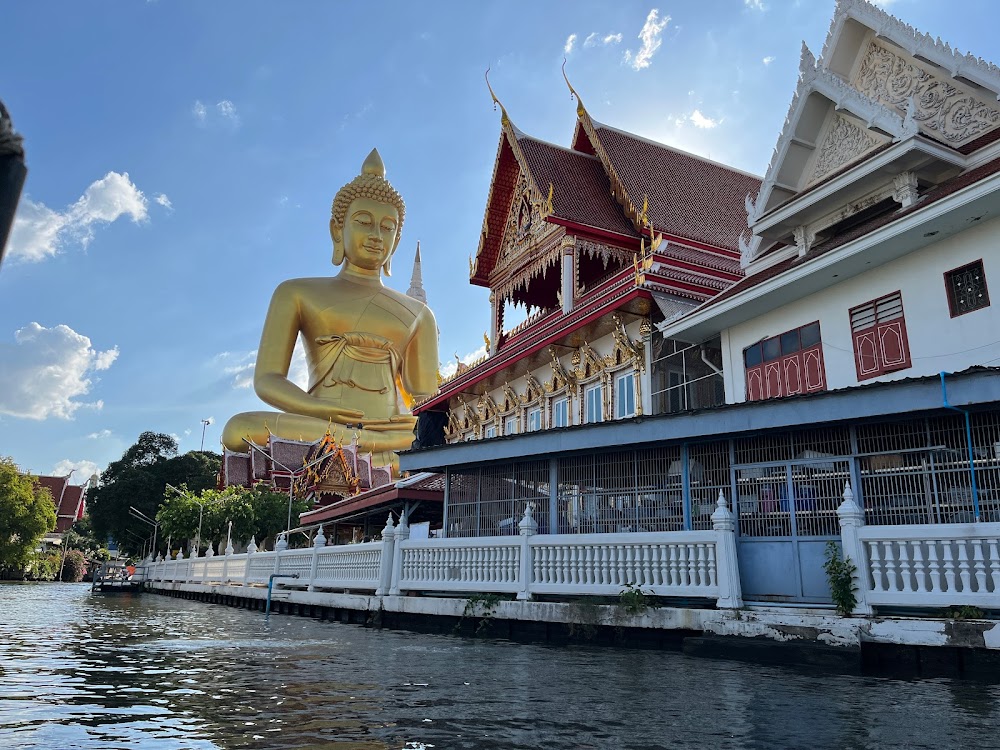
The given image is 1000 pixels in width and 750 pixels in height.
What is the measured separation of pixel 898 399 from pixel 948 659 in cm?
285

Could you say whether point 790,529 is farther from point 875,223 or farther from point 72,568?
point 72,568

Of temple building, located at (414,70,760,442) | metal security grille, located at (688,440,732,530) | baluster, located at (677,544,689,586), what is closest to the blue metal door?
metal security grille, located at (688,440,732,530)

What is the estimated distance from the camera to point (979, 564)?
287 inches

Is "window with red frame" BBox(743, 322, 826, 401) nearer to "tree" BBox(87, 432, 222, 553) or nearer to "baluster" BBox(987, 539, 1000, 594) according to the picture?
"baluster" BBox(987, 539, 1000, 594)

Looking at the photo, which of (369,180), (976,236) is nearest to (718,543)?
(976,236)

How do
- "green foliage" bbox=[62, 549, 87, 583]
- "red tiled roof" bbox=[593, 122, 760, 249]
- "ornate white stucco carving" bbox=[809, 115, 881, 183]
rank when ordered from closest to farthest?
"ornate white stucco carving" bbox=[809, 115, 881, 183]
"red tiled roof" bbox=[593, 122, 760, 249]
"green foliage" bbox=[62, 549, 87, 583]

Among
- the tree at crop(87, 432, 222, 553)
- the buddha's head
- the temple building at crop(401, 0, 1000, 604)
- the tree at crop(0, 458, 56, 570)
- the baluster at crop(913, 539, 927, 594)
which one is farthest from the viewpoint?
the tree at crop(87, 432, 222, 553)

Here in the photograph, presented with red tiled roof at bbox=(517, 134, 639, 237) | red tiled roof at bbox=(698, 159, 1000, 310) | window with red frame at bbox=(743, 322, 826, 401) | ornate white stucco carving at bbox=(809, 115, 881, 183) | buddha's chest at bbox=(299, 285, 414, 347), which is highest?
buddha's chest at bbox=(299, 285, 414, 347)

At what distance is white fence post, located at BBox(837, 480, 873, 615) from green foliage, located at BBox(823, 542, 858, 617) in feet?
0.13

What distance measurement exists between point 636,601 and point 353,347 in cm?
2974

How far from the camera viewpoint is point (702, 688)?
6.03 metres

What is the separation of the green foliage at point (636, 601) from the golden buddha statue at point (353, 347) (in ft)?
88.7

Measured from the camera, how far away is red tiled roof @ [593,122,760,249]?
18922 millimetres

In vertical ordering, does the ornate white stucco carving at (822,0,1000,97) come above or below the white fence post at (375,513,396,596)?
above
